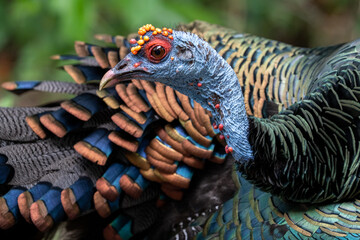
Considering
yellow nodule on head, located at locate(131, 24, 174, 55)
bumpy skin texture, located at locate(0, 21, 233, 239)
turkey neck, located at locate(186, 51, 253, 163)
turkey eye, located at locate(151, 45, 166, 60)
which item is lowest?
bumpy skin texture, located at locate(0, 21, 233, 239)

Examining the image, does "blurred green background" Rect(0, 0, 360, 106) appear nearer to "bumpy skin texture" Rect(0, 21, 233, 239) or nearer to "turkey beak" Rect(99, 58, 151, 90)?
"bumpy skin texture" Rect(0, 21, 233, 239)

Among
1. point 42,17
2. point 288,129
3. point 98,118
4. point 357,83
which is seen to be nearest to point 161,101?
point 98,118

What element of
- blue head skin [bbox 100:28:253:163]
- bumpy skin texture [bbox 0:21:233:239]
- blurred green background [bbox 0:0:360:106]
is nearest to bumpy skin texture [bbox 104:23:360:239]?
blue head skin [bbox 100:28:253:163]

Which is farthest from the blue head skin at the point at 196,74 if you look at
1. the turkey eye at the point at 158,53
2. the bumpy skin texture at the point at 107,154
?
the bumpy skin texture at the point at 107,154

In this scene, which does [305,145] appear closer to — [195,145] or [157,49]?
[195,145]

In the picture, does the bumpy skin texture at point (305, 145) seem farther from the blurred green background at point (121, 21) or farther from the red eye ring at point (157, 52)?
the blurred green background at point (121, 21)

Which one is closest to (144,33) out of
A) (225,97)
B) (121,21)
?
(225,97)
